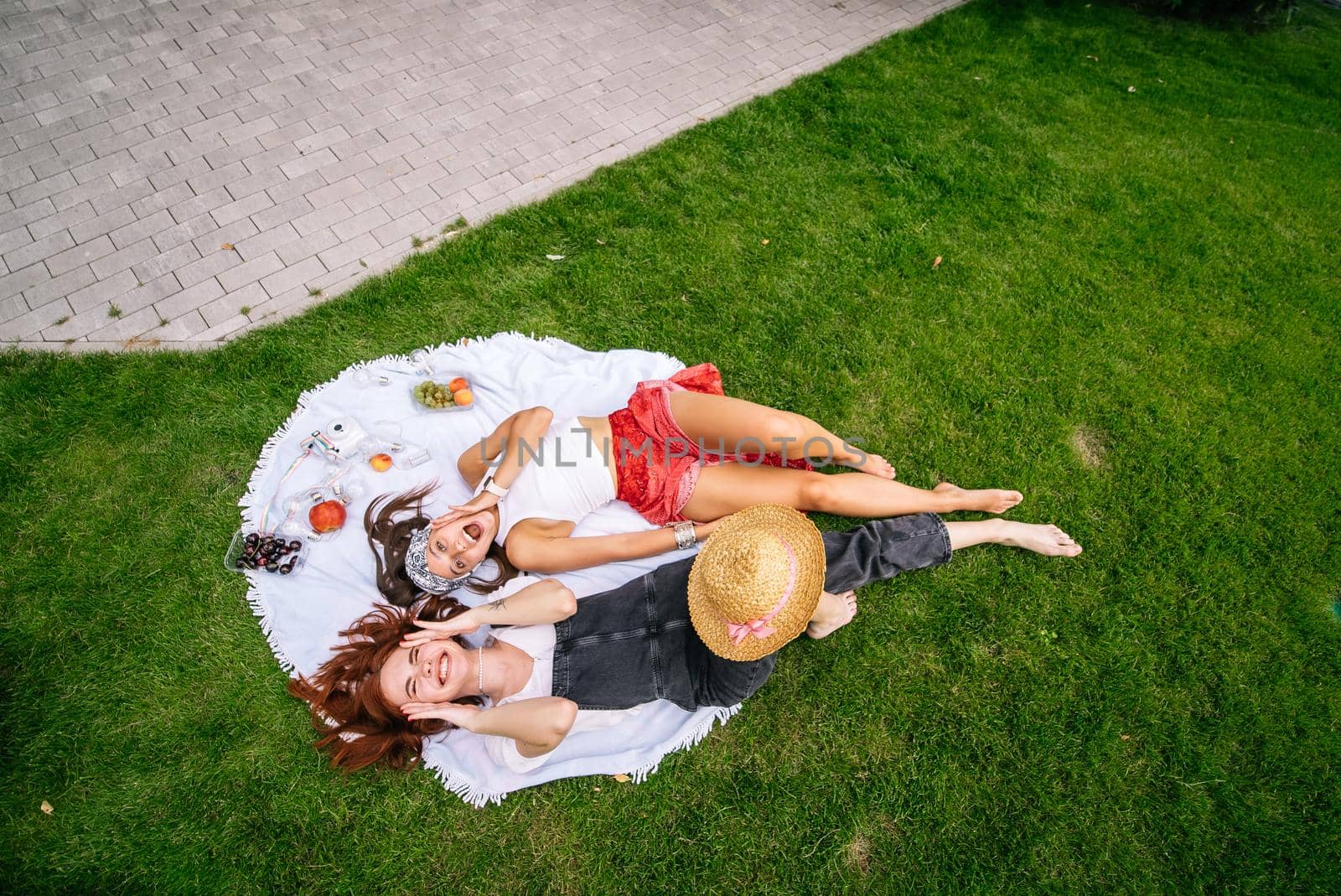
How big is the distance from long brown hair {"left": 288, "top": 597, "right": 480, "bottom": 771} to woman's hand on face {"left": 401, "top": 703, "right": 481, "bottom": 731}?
20cm

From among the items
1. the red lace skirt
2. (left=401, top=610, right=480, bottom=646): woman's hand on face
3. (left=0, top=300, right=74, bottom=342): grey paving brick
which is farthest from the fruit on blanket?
(left=0, top=300, right=74, bottom=342): grey paving brick

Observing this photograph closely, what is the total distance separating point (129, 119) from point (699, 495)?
6778mm

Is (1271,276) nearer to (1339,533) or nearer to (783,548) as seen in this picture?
(1339,533)

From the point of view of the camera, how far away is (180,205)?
581cm

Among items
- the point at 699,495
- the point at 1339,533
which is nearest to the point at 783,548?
the point at 699,495

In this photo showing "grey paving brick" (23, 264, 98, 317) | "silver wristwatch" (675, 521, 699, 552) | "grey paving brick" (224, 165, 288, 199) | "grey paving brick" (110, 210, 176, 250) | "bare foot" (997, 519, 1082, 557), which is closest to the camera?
"silver wristwatch" (675, 521, 699, 552)

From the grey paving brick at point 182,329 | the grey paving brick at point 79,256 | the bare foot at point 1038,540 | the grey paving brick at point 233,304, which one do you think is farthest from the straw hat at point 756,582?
the grey paving brick at point 79,256

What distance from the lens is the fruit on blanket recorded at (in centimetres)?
428

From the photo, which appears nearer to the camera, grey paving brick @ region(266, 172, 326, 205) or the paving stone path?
the paving stone path

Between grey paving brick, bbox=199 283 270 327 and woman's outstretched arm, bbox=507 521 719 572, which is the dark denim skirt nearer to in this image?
woman's outstretched arm, bbox=507 521 719 572

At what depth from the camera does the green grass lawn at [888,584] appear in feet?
11.9

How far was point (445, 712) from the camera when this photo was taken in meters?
3.36

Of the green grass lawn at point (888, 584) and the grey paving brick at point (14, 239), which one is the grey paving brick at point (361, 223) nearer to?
the green grass lawn at point (888, 584)

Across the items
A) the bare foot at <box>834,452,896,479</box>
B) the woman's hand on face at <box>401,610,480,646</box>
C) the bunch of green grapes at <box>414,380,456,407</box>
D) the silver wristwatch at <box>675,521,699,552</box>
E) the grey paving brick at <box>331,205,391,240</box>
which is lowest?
the woman's hand on face at <box>401,610,480,646</box>
